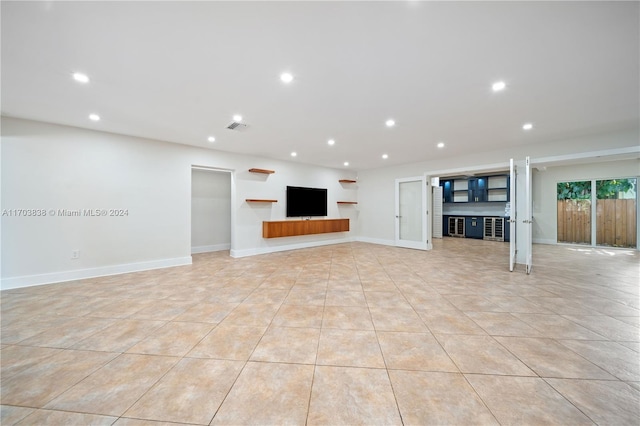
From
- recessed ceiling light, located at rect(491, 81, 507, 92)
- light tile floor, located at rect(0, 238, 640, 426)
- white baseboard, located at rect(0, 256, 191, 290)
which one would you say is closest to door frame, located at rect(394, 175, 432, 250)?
light tile floor, located at rect(0, 238, 640, 426)

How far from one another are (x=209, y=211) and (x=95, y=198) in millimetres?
2796

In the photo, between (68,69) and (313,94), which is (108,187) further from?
(313,94)

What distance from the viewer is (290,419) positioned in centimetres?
134

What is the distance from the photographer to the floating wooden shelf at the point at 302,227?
20.8 ft

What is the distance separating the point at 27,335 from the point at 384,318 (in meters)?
3.56

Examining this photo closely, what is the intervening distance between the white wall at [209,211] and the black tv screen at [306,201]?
6.69 ft

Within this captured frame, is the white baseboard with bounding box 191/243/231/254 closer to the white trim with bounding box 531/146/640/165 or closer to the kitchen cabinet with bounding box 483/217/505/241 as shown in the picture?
the white trim with bounding box 531/146/640/165

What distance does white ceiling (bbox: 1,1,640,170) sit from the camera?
175cm

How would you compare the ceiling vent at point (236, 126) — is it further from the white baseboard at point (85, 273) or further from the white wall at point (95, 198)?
the white baseboard at point (85, 273)

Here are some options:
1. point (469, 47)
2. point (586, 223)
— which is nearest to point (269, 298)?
point (469, 47)

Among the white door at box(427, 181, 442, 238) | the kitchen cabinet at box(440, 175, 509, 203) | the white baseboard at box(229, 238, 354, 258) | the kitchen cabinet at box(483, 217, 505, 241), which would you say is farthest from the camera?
the white door at box(427, 181, 442, 238)

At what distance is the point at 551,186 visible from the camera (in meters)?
7.62

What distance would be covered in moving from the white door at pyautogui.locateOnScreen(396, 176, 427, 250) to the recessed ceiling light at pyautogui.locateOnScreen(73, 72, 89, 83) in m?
7.14

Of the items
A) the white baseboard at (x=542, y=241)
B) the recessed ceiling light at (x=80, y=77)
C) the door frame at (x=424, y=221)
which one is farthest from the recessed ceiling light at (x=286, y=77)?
the white baseboard at (x=542, y=241)
